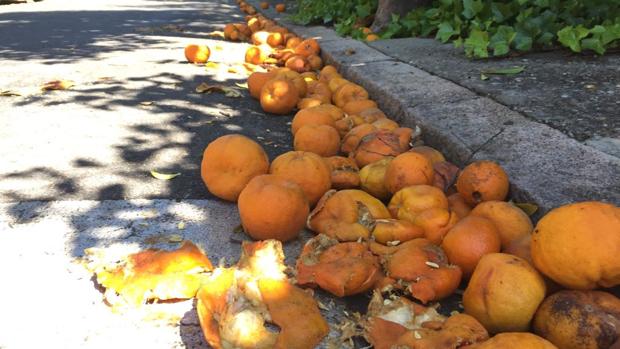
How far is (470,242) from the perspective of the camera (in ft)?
6.01

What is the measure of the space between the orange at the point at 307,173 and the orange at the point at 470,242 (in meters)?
0.69

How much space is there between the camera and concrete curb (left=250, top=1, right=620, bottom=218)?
2.10m

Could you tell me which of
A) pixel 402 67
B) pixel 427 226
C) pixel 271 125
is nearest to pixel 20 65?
pixel 271 125

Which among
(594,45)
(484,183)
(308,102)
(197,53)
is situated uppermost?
(594,45)

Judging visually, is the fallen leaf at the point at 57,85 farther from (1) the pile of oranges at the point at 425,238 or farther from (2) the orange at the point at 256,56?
(1) the pile of oranges at the point at 425,238

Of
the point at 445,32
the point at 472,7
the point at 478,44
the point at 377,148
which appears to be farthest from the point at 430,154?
the point at 445,32

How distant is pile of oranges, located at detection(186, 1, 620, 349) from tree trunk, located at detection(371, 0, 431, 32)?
420 cm

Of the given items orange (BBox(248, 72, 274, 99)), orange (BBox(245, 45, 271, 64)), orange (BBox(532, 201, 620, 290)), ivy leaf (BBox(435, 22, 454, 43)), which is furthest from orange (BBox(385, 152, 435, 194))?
A: orange (BBox(245, 45, 271, 64))

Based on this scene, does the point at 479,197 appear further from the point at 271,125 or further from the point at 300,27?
the point at 300,27

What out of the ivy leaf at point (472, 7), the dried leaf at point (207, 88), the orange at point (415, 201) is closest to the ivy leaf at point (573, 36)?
the ivy leaf at point (472, 7)

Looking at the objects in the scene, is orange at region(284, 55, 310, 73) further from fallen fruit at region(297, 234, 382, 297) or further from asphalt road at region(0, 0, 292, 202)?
fallen fruit at region(297, 234, 382, 297)

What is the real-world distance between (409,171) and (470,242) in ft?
1.82

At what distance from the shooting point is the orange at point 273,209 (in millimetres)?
2053

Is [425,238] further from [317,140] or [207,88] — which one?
[207,88]
